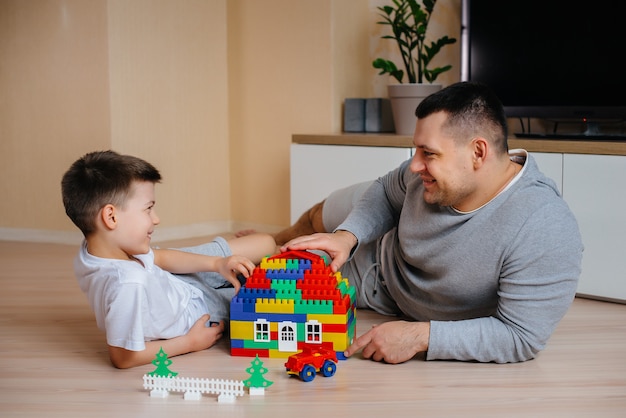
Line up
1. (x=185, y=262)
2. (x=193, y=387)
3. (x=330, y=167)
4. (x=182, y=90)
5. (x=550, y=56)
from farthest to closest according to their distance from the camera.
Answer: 1. (x=182, y=90)
2. (x=330, y=167)
3. (x=550, y=56)
4. (x=185, y=262)
5. (x=193, y=387)

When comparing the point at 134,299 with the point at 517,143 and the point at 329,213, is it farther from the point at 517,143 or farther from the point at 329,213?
the point at 517,143

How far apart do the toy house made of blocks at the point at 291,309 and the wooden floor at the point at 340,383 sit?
1.9 inches

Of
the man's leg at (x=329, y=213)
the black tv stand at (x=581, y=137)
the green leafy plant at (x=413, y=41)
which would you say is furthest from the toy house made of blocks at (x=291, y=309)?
the green leafy plant at (x=413, y=41)

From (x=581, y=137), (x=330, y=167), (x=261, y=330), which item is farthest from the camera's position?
(x=330, y=167)

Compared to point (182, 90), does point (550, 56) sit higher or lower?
higher

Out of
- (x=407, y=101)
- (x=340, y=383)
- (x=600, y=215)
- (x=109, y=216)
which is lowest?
(x=340, y=383)

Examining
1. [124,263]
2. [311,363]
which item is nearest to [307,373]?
[311,363]

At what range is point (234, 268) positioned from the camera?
6.72ft

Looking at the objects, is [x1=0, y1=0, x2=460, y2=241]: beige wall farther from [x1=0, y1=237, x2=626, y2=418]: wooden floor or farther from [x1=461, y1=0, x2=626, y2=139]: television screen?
[x1=0, y1=237, x2=626, y2=418]: wooden floor

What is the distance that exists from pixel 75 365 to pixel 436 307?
87 centimetres

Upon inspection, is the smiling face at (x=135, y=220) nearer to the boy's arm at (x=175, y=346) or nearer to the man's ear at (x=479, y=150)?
the boy's arm at (x=175, y=346)

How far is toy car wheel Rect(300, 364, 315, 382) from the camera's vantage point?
180 cm

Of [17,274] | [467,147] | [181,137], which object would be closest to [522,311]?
[467,147]

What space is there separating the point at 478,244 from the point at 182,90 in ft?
7.33
